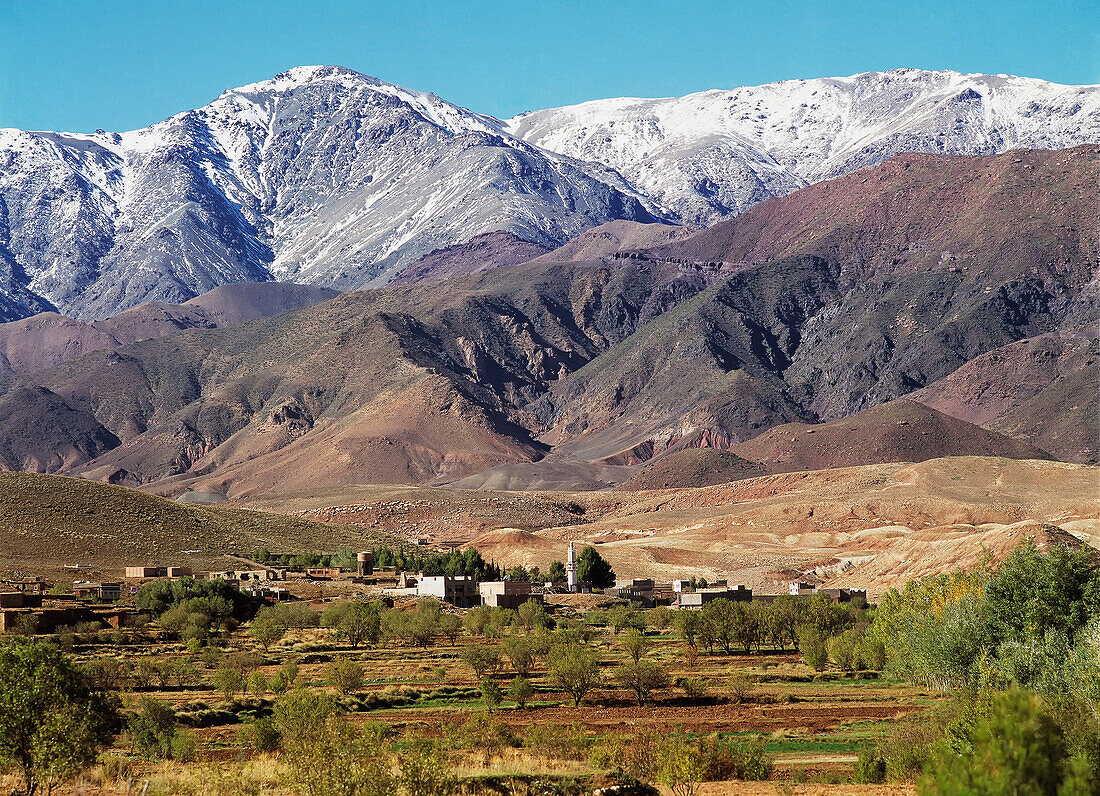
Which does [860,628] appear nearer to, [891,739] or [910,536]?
[891,739]

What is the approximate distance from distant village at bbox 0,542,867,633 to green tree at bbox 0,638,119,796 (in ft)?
109

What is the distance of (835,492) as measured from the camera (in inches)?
6407

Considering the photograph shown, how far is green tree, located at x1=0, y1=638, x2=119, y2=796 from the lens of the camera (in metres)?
29.0

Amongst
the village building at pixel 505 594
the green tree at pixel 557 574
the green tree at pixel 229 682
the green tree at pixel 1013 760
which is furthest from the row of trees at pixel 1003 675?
the green tree at pixel 557 574

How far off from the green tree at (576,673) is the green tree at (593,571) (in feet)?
175

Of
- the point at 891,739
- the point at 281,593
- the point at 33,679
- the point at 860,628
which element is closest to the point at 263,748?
the point at 33,679

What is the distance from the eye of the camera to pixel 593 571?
110750mm

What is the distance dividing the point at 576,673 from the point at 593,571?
2259 inches

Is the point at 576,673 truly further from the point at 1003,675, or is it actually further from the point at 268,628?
the point at 268,628

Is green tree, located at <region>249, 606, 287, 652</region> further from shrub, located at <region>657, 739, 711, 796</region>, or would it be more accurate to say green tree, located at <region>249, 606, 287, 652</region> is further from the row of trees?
shrub, located at <region>657, 739, 711, 796</region>

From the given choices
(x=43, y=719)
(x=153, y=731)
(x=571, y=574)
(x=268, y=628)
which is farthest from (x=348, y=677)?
(x=571, y=574)

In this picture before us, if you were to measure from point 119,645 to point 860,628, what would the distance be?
125ft

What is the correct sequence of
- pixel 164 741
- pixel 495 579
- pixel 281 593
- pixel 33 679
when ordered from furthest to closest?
pixel 495 579 → pixel 281 593 → pixel 164 741 → pixel 33 679

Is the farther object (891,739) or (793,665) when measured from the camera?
(793,665)
